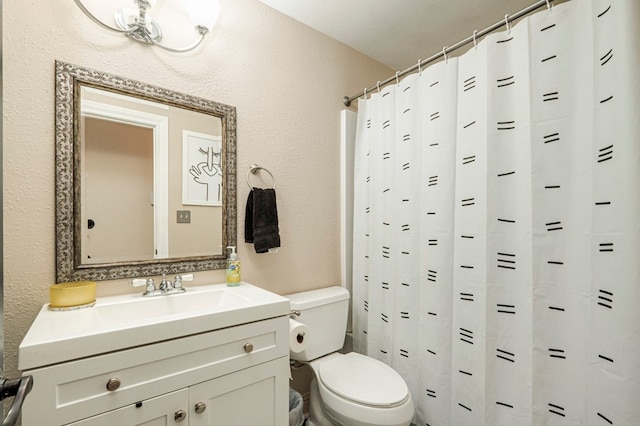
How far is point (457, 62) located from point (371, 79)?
86 centimetres

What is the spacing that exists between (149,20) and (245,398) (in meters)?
1.58

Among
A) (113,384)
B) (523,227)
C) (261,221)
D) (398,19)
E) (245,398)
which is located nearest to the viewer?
(113,384)

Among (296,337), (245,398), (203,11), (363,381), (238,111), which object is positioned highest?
(203,11)

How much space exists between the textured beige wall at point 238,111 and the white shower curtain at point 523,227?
1.59ft

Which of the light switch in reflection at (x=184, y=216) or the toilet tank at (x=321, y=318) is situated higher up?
the light switch in reflection at (x=184, y=216)

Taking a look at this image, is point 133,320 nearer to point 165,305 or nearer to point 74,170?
point 165,305

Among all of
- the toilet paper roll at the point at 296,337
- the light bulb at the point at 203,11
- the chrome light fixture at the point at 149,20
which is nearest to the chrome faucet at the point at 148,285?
the toilet paper roll at the point at 296,337

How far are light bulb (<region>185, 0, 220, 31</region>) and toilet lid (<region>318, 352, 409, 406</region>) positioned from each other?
1735 millimetres

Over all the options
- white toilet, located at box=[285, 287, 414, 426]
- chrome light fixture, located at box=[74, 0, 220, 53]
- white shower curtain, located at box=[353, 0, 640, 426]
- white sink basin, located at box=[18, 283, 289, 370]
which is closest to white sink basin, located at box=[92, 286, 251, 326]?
white sink basin, located at box=[18, 283, 289, 370]

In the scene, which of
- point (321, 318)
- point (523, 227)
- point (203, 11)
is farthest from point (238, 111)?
point (523, 227)

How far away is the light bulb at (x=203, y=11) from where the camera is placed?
1.37 meters

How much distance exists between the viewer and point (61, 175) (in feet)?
3.80

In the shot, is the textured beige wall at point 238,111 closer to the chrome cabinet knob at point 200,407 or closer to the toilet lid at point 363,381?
the toilet lid at point 363,381

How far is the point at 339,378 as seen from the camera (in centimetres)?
147
